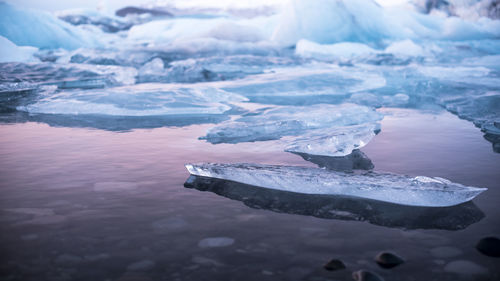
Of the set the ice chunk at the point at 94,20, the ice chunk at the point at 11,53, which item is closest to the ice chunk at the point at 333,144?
the ice chunk at the point at 11,53

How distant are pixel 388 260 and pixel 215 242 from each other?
0.49m

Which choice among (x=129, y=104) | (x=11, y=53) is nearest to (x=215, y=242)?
(x=129, y=104)

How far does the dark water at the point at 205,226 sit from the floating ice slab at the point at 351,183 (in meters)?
0.05

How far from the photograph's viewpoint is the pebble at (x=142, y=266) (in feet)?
3.30

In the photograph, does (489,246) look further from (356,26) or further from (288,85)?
(356,26)

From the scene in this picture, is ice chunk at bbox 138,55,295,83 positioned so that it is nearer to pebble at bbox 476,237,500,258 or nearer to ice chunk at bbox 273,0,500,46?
ice chunk at bbox 273,0,500,46

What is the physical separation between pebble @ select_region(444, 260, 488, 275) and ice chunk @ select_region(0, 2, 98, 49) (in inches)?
497

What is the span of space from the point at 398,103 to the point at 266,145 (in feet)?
9.04

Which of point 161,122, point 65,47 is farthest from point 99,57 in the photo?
point 161,122

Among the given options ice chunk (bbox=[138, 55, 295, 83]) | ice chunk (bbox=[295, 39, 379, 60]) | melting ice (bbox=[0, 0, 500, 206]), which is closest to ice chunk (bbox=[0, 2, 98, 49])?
melting ice (bbox=[0, 0, 500, 206])

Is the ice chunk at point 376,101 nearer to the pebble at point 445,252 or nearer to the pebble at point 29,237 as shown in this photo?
the pebble at point 445,252

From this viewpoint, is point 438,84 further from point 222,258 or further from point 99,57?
point 99,57

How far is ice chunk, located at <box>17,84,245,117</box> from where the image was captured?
12.4ft

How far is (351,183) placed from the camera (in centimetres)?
149
